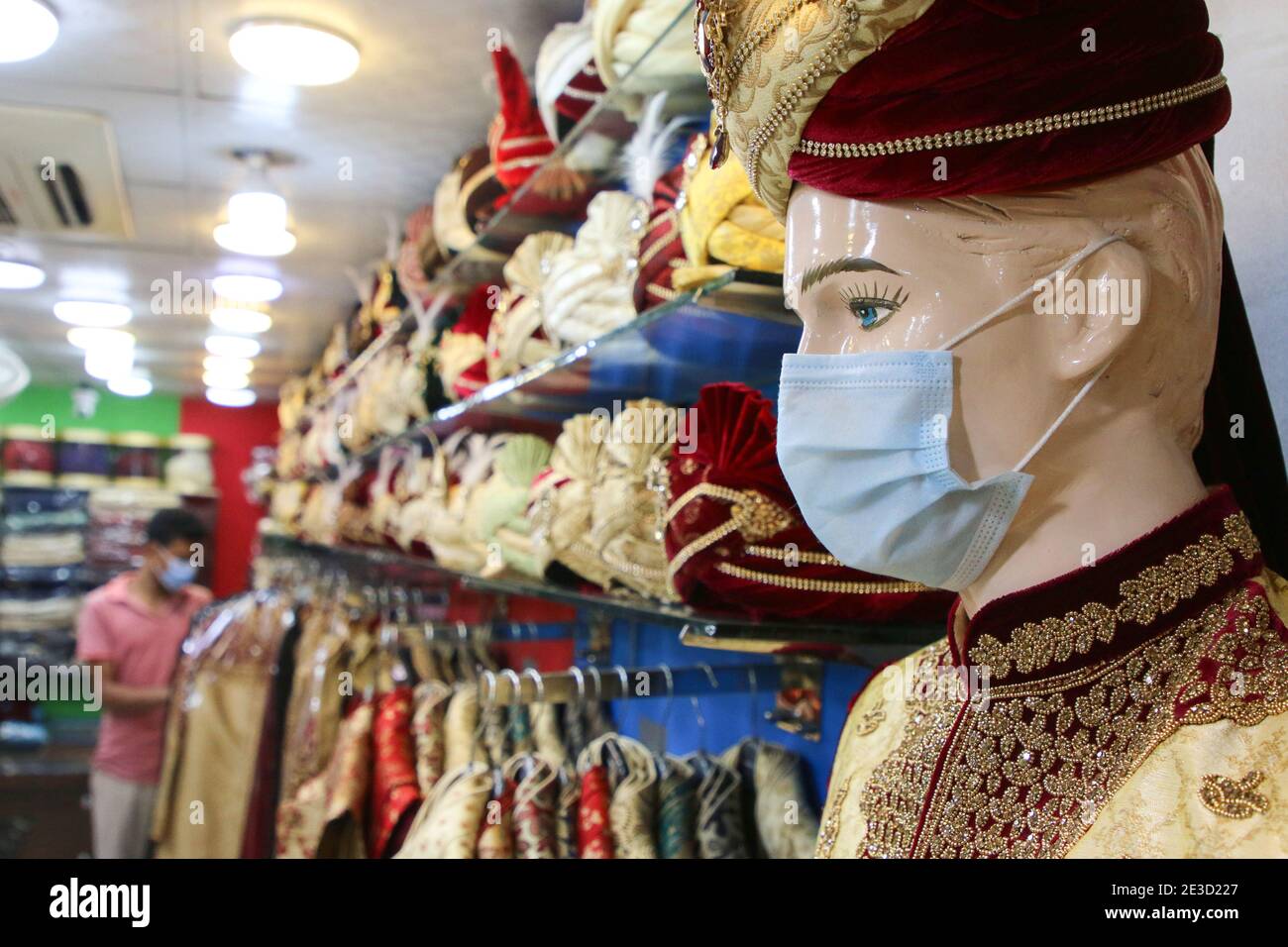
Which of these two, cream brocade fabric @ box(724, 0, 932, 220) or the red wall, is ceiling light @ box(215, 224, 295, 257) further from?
the red wall

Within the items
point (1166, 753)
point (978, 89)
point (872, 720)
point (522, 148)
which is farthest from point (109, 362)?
point (1166, 753)

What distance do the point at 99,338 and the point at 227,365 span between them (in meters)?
1.09

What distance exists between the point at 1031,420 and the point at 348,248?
436cm

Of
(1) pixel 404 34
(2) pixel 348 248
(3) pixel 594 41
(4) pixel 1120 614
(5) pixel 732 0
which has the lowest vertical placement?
(4) pixel 1120 614

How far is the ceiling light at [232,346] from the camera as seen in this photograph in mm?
7095

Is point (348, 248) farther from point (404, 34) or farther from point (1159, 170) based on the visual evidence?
point (1159, 170)

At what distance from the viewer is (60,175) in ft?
12.8

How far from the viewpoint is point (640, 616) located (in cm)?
156

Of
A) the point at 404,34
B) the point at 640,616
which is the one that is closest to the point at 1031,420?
the point at 640,616

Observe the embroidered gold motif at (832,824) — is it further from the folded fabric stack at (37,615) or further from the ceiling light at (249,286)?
the folded fabric stack at (37,615)

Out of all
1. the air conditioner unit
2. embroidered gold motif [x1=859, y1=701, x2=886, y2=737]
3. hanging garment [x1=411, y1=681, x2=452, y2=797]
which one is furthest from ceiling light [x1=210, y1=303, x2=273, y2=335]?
embroidered gold motif [x1=859, y1=701, x2=886, y2=737]

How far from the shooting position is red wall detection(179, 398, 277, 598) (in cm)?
1102

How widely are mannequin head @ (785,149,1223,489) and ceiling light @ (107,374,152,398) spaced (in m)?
9.56

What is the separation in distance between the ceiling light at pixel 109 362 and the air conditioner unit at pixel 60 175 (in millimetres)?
3469
